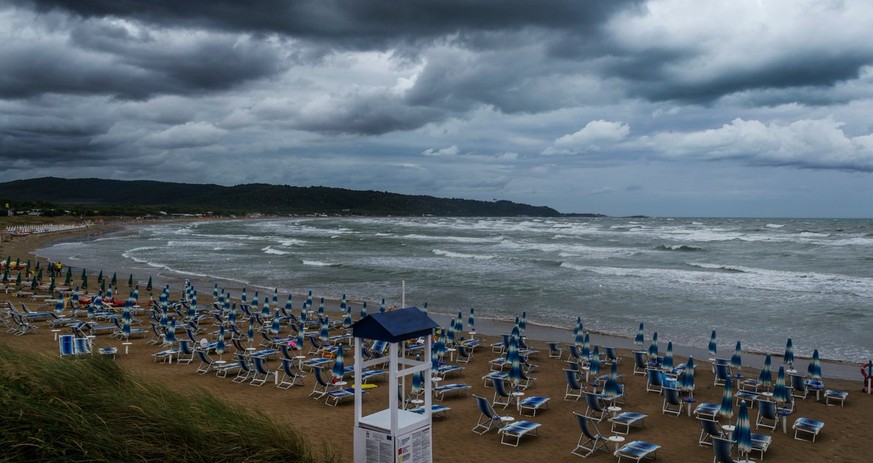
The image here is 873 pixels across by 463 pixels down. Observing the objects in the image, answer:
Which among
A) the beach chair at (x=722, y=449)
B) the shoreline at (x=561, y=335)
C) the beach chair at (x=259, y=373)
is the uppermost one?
the beach chair at (x=722, y=449)

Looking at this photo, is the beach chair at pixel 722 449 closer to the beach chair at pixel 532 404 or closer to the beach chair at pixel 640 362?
the beach chair at pixel 532 404

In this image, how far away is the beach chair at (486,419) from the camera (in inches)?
426

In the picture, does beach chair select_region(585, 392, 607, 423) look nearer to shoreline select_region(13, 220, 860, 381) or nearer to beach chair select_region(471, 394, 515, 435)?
beach chair select_region(471, 394, 515, 435)

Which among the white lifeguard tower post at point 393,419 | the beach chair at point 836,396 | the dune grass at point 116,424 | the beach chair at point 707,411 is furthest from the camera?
the beach chair at point 836,396

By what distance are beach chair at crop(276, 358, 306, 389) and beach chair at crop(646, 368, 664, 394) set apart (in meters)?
7.43

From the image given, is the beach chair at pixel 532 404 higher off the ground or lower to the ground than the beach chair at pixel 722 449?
lower

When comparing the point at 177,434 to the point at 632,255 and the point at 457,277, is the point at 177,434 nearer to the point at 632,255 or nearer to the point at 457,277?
the point at 457,277

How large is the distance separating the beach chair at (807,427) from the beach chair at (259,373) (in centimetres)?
1020

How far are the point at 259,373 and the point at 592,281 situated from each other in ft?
73.6

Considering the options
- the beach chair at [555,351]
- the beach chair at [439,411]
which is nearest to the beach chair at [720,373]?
the beach chair at [555,351]

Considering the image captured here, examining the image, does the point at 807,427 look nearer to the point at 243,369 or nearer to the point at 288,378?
the point at 288,378

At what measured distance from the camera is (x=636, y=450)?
31.2 feet

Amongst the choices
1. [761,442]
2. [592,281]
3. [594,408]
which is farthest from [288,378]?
[592,281]

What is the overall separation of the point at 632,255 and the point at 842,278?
17.5 metres
